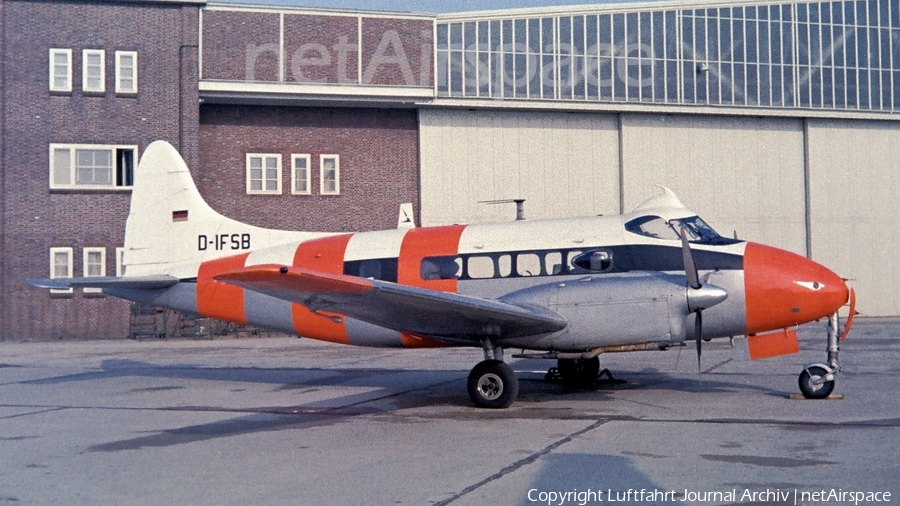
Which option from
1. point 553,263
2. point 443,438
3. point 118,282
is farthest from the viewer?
point 118,282

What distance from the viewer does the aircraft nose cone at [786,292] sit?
507 inches

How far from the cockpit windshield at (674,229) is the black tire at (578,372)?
2965 mm

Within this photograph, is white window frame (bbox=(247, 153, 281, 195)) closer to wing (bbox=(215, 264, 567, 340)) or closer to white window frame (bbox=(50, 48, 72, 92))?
white window frame (bbox=(50, 48, 72, 92))

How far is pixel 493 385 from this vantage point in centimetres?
1328

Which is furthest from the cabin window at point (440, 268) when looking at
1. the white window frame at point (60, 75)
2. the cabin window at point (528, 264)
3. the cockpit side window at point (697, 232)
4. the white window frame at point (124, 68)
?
the white window frame at point (60, 75)

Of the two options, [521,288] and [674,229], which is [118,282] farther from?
[674,229]

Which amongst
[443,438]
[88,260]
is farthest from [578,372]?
[88,260]

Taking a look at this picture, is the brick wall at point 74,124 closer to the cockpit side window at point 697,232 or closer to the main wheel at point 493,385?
the main wheel at point 493,385

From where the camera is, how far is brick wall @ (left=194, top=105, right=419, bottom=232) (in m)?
36.6

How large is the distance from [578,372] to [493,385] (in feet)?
10.2

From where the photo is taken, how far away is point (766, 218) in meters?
41.3

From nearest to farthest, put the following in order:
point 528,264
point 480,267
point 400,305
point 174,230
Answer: point 400,305 → point 528,264 → point 480,267 → point 174,230

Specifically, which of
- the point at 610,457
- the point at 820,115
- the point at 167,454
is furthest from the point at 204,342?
the point at 820,115

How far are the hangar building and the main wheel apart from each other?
24751 mm
